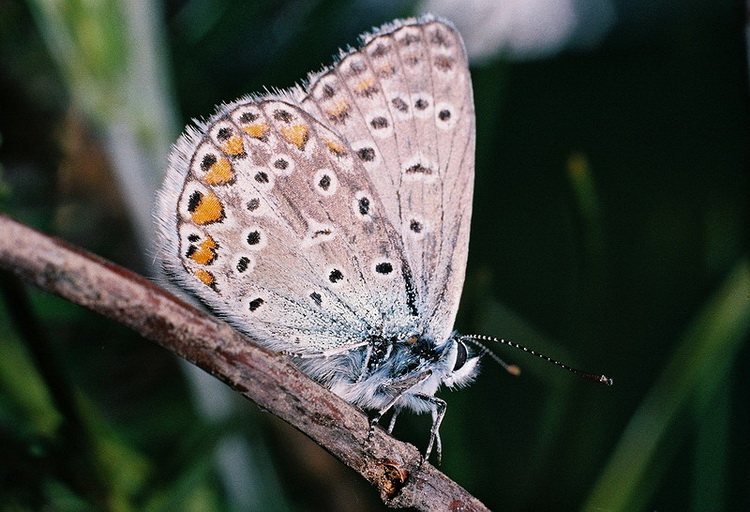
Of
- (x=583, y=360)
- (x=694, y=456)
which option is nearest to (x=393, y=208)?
(x=583, y=360)

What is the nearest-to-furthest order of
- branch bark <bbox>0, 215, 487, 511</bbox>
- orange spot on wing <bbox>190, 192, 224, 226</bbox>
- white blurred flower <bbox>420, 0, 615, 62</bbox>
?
1. branch bark <bbox>0, 215, 487, 511</bbox>
2. orange spot on wing <bbox>190, 192, 224, 226</bbox>
3. white blurred flower <bbox>420, 0, 615, 62</bbox>

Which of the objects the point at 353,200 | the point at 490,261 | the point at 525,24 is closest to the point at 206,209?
the point at 353,200

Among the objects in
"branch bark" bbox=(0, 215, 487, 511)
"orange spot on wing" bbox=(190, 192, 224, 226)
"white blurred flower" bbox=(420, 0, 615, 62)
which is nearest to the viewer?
"branch bark" bbox=(0, 215, 487, 511)

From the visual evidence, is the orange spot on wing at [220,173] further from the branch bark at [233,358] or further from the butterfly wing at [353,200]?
the branch bark at [233,358]

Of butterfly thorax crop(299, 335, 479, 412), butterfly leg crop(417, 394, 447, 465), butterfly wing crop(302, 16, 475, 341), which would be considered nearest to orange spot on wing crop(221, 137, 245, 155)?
butterfly wing crop(302, 16, 475, 341)

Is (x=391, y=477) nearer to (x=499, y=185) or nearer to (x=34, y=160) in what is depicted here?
(x=34, y=160)

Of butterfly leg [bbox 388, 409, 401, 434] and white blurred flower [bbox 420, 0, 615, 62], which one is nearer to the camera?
butterfly leg [bbox 388, 409, 401, 434]

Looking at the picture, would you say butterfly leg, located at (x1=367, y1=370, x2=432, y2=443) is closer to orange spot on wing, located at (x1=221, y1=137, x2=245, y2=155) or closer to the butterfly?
the butterfly
